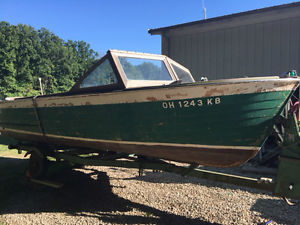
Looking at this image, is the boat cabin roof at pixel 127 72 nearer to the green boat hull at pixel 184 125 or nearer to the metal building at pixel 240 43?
the green boat hull at pixel 184 125

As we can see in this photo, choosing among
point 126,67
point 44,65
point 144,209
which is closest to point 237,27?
point 126,67

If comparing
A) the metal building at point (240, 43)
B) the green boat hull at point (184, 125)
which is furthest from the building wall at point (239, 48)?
the green boat hull at point (184, 125)

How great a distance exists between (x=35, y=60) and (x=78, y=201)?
→ 1376 inches

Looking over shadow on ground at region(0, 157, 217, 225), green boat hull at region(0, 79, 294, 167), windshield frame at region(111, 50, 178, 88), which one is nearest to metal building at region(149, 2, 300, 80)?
windshield frame at region(111, 50, 178, 88)

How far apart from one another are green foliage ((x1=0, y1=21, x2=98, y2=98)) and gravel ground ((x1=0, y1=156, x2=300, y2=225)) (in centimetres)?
2486

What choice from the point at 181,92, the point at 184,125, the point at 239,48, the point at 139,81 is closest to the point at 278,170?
the point at 184,125

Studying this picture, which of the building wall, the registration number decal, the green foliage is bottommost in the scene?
the registration number decal

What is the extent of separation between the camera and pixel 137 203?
402 cm

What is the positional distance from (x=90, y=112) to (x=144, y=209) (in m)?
1.71

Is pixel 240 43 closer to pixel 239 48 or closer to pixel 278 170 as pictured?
pixel 239 48

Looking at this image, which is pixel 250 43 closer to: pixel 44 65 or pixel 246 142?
pixel 246 142

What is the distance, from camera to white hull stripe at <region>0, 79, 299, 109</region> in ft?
8.41

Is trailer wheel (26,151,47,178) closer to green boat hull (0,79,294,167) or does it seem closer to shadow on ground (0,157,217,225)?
shadow on ground (0,157,217,225)

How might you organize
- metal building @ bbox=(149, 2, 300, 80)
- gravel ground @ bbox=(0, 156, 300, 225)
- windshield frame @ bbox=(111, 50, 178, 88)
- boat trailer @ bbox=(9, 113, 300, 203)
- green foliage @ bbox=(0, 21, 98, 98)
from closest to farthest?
boat trailer @ bbox=(9, 113, 300, 203) < gravel ground @ bbox=(0, 156, 300, 225) < windshield frame @ bbox=(111, 50, 178, 88) < metal building @ bbox=(149, 2, 300, 80) < green foliage @ bbox=(0, 21, 98, 98)
